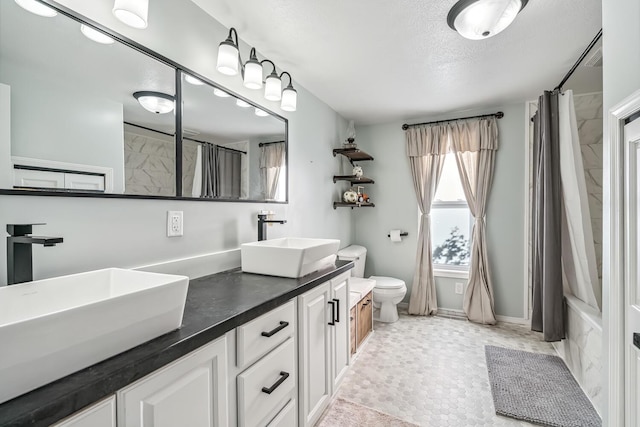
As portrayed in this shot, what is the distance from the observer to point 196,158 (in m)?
1.55

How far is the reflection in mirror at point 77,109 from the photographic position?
0.92m

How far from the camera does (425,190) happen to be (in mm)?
3371

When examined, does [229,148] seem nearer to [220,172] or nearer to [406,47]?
[220,172]

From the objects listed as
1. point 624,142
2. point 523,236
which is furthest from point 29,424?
point 523,236

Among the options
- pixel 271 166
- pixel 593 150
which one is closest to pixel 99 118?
pixel 271 166

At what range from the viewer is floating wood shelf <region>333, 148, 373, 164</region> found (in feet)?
10.4

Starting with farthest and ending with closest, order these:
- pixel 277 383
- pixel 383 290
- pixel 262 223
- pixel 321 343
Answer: pixel 383 290 < pixel 262 223 < pixel 321 343 < pixel 277 383

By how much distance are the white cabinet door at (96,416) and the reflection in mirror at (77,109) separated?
0.75m

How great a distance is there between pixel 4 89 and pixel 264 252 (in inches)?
43.8

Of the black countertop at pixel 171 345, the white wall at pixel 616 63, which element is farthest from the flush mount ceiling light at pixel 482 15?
the black countertop at pixel 171 345

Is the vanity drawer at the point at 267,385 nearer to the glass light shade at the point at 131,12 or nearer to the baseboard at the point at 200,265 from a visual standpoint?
the baseboard at the point at 200,265

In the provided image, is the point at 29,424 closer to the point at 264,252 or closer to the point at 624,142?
the point at 264,252

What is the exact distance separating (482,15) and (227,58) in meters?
1.32

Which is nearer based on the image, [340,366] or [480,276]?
[340,366]
